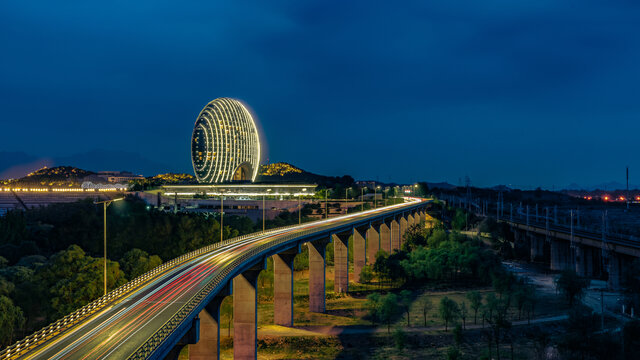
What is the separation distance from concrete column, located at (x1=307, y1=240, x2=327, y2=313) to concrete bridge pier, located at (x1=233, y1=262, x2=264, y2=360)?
1134 cm

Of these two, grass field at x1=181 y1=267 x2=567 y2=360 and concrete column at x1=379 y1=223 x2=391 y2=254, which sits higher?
concrete column at x1=379 y1=223 x2=391 y2=254

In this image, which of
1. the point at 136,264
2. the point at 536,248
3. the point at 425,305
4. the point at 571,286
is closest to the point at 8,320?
the point at 136,264

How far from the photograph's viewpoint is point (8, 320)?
86.2 ft

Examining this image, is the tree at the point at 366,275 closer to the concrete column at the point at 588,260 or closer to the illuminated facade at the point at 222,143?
the concrete column at the point at 588,260

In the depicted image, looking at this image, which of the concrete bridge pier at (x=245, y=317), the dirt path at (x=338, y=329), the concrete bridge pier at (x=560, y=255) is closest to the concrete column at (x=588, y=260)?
the concrete bridge pier at (x=560, y=255)

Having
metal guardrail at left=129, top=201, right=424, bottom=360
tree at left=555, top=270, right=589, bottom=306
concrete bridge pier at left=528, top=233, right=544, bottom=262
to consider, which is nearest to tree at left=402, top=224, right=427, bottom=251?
concrete bridge pier at left=528, top=233, right=544, bottom=262

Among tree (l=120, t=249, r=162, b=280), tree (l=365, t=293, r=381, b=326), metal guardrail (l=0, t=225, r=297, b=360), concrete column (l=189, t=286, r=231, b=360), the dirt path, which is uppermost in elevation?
metal guardrail (l=0, t=225, r=297, b=360)

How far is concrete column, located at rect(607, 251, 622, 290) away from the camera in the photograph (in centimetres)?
4516

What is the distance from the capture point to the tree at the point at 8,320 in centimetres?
2592

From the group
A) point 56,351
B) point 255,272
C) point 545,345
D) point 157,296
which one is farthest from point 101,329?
point 545,345

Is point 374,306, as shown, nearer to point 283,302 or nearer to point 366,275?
point 283,302

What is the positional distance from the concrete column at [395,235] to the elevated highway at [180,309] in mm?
32208

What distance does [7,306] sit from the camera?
88.5 ft

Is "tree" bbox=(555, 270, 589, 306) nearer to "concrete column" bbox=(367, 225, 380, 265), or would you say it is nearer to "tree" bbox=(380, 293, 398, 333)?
"tree" bbox=(380, 293, 398, 333)
